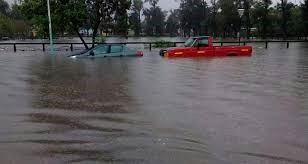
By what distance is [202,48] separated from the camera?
106 ft

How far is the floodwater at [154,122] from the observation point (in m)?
6.87

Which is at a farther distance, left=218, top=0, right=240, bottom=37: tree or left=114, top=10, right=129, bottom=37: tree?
left=218, top=0, right=240, bottom=37: tree

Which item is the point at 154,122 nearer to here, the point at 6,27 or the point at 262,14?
the point at 262,14

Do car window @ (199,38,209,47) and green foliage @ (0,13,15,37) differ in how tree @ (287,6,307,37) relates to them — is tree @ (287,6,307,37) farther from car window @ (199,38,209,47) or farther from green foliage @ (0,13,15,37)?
green foliage @ (0,13,15,37)

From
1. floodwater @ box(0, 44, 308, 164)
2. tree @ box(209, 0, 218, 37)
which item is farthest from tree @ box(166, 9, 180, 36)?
floodwater @ box(0, 44, 308, 164)

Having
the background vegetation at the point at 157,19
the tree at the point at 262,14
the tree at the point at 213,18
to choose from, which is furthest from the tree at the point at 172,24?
the tree at the point at 262,14

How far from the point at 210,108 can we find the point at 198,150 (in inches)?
146

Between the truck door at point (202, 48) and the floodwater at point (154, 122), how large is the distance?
1625 cm

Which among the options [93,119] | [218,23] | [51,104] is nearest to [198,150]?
[93,119]

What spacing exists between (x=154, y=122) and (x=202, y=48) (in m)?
23.5

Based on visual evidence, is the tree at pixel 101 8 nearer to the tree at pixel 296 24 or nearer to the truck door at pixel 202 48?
the truck door at pixel 202 48

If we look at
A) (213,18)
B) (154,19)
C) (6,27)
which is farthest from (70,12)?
(154,19)

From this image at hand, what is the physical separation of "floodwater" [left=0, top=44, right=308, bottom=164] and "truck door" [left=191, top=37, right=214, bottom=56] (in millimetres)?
16253

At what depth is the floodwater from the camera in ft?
22.5
